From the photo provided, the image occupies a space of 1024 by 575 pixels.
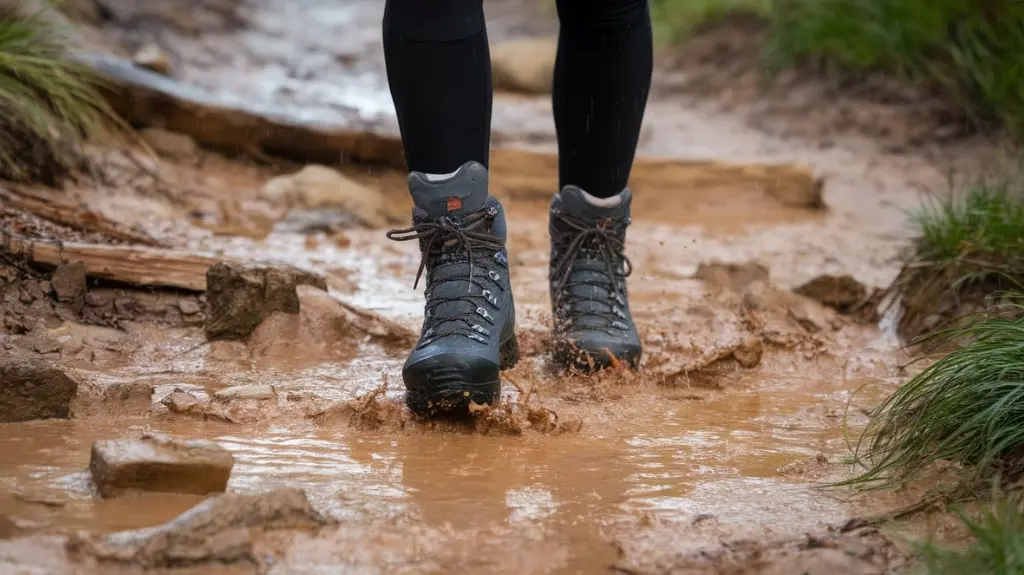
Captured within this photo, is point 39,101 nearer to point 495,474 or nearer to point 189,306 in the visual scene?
point 189,306

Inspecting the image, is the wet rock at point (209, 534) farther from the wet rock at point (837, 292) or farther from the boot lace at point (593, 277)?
the wet rock at point (837, 292)

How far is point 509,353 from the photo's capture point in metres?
2.21

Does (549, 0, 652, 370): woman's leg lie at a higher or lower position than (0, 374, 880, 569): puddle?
higher

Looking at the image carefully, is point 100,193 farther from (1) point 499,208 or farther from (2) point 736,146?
(2) point 736,146

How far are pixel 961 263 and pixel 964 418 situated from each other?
124cm

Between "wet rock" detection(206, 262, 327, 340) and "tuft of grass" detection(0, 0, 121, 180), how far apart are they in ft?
Result: 3.12

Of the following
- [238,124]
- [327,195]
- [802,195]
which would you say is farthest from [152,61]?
[802,195]

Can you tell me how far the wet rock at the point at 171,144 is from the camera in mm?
4160

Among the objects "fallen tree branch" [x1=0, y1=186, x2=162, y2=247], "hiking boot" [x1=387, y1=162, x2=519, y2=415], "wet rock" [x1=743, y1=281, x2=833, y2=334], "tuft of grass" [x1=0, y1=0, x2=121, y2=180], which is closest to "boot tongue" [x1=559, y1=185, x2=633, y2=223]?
"hiking boot" [x1=387, y1=162, x2=519, y2=415]

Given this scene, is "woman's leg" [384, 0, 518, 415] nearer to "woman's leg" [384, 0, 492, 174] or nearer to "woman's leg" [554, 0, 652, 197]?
"woman's leg" [384, 0, 492, 174]

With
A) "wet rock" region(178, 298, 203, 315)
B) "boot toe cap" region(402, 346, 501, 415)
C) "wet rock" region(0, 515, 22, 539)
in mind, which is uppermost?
"wet rock" region(178, 298, 203, 315)

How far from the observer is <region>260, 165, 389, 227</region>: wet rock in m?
3.93

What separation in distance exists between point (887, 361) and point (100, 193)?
2.50m

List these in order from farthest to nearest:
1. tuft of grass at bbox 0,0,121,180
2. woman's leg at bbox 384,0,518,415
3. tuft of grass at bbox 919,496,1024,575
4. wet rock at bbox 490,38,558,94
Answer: wet rock at bbox 490,38,558,94 → tuft of grass at bbox 0,0,121,180 → woman's leg at bbox 384,0,518,415 → tuft of grass at bbox 919,496,1024,575
